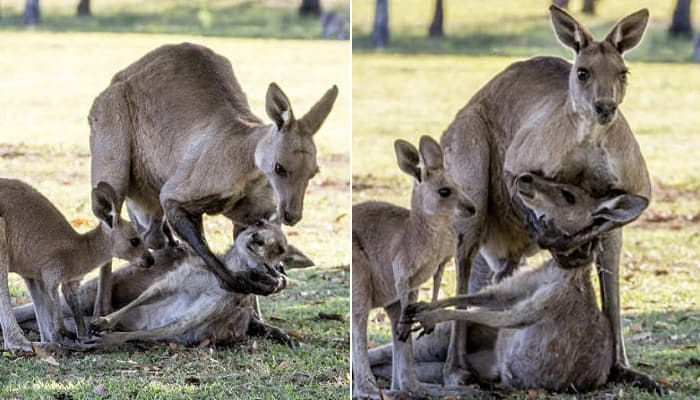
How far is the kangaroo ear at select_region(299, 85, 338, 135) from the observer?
163 inches

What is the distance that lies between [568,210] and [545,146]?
0.79 feet

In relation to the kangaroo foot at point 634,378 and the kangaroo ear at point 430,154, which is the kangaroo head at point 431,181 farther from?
the kangaroo foot at point 634,378

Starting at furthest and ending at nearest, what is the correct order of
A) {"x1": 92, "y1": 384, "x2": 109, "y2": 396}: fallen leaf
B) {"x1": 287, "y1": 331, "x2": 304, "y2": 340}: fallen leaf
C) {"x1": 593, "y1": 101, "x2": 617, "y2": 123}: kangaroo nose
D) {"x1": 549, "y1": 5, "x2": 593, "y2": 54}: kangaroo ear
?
{"x1": 287, "y1": 331, "x2": 304, "y2": 340}: fallen leaf
{"x1": 92, "y1": 384, "x2": 109, "y2": 396}: fallen leaf
{"x1": 549, "y1": 5, "x2": 593, "y2": 54}: kangaroo ear
{"x1": 593, "y1": 101, "x2": 617, "y2": 123}: kangaroo nose

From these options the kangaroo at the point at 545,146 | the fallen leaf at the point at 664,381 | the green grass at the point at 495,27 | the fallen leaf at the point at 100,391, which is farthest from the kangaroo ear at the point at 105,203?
the fallen leaf at the point at 664,381

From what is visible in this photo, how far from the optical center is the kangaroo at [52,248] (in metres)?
4.50

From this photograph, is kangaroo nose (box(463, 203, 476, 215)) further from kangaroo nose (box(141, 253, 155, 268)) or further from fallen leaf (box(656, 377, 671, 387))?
kangaroo nose (box(141, 253, 155, 268))

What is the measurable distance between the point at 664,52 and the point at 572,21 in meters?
3.58

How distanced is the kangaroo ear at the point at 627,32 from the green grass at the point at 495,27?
0.63ft

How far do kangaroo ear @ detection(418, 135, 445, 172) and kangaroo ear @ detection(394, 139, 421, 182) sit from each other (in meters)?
0.03

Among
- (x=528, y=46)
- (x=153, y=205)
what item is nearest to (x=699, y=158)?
(x=528, y=46)

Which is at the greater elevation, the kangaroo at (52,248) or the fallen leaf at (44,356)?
the kangaroo at (52,248)

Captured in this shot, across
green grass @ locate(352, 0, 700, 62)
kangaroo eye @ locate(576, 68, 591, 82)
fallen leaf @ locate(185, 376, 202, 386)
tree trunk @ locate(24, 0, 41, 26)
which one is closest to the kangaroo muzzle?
kangaroo eye @ locate(576, 68, 591, 82)

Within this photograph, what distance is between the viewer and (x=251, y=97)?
466 cm

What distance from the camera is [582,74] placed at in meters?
4.02
